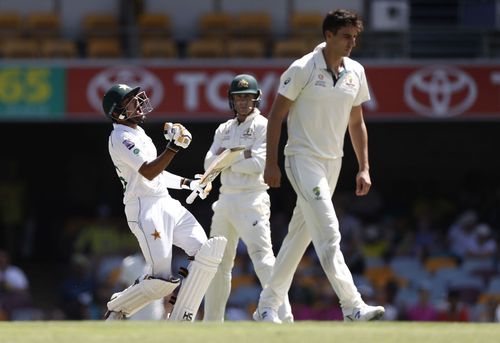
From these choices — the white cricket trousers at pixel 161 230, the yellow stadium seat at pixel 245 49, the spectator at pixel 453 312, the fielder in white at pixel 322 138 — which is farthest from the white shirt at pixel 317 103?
the yellow stadium seat at pixel 245 49

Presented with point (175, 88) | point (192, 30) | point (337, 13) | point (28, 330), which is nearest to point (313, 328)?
point (28, 330)

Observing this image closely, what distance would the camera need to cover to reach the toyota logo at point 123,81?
1817cm

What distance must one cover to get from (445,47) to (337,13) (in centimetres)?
1167

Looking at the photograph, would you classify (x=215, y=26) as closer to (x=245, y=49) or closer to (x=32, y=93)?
(x=245, y=49)

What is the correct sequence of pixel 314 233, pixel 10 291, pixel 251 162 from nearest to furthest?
pixel 314 233 < pixel 251 162 < pixel 10 291

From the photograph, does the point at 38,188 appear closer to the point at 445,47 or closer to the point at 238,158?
the point at 445,47

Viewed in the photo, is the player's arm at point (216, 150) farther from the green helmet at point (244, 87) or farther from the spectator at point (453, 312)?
the spectator at point (453, 312)

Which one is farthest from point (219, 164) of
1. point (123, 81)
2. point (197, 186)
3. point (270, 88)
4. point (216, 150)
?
point (123, 81)

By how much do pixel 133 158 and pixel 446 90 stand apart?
985 centimetres

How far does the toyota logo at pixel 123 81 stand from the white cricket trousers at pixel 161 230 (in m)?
8.92

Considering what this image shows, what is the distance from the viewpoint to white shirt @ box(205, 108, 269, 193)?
9.95m

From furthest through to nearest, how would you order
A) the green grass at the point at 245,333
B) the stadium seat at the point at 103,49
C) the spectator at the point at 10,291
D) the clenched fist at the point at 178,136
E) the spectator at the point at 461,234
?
the stadium seat at the point at 103,49 → the spectator at the point at 461,234 → the spectator at the point at 10,291 → the clenched fist at the point at 178,136 → the green grass at the point at 245,333

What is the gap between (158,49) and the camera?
19438mm

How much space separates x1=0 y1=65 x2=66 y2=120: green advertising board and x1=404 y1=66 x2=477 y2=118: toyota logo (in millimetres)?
4719
